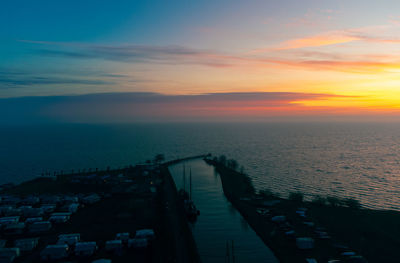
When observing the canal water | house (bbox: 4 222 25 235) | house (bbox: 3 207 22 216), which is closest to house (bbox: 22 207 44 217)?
house (bbox: 3 207 22 216)

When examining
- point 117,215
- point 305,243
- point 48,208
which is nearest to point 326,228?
point 305,243

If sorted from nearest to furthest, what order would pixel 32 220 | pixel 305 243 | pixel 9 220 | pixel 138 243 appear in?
pixel 138 243 → pixel 305 243 → pixel 9 220 → pixel 32 220

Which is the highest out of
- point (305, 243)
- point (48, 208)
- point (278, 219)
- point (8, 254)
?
point (8, 254)

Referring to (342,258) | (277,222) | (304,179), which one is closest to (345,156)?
(304,179)

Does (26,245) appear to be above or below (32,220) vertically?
above

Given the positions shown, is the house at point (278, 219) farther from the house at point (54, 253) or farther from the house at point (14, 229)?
the house at point (14, 229)

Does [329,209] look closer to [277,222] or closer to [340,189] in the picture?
[277,222]

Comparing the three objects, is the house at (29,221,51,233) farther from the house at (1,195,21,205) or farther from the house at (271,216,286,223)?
the house at (271,216,286,223)

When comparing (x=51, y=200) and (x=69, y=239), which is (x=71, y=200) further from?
(x=69, y=239)
